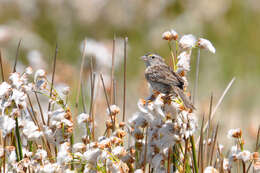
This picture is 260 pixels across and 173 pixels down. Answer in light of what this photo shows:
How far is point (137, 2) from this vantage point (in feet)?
30.0

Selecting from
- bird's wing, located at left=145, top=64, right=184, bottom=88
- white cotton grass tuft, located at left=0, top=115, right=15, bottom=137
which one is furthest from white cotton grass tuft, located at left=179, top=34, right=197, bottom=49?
white cotton grass tuft, located at left=0, top=115, right=15, bottom=137

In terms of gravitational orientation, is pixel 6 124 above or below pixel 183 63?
below

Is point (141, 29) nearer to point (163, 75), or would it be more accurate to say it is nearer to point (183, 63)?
point (163, 75)

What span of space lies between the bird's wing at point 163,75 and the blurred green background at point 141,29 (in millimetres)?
4229

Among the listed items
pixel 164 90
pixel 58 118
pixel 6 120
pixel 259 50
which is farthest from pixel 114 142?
pixel 259 50

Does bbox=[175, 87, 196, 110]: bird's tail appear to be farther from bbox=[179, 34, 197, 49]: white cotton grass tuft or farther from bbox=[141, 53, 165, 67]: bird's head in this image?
bbox=[141, 53, 165, 67]: bird's head

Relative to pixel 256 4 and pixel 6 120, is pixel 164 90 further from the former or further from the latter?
pixel 256 4

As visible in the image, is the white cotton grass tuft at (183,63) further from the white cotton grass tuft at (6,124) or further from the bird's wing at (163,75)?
the white cotton grass tuft at (6,124)

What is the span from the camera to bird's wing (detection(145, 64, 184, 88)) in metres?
2.25

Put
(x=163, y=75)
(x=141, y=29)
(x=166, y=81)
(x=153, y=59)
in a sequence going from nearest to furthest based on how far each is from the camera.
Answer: (x=166, y=81) < (x=163, y=75) < (x=153, y=59) < (x=141, y=29)

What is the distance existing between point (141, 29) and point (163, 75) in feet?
21.3

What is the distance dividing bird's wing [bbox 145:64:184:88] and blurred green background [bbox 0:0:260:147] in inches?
167

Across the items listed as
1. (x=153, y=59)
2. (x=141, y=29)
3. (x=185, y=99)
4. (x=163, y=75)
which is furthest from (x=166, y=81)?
(x=141, y=29)

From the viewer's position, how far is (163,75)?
2.51m
